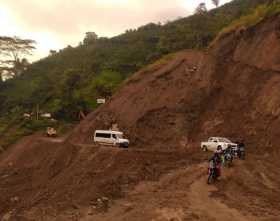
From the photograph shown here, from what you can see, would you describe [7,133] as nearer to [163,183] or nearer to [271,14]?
[271,14]

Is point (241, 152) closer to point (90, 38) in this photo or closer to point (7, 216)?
point (7, 216)

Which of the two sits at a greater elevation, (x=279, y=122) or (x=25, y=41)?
(x=25, y=41)

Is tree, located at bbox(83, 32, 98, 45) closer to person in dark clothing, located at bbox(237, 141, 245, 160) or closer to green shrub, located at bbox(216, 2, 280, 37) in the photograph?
green shrub, located at bbox(216, 2, 280, 37)

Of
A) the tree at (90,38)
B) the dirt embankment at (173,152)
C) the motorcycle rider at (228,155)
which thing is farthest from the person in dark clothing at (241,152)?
the tree at (90,38)

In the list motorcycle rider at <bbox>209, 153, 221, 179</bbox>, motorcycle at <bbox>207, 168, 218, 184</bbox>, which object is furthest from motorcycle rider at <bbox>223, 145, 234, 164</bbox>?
motorcycle at <bbox>207, 168, 218, 184</bbox>

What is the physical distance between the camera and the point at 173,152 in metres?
32.8

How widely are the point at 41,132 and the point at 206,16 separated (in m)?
32.5

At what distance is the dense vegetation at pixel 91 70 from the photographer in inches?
2351

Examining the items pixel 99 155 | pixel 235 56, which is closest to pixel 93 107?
pixel 235 56

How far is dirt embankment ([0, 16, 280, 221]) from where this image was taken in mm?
21375

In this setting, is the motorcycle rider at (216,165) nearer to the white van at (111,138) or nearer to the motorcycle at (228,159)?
the motorcycle at (228,159)

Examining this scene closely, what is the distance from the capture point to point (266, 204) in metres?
20.5

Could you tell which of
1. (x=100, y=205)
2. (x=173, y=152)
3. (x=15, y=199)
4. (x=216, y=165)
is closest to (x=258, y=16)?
(x=173, y=152)

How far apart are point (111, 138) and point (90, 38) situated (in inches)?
2600
